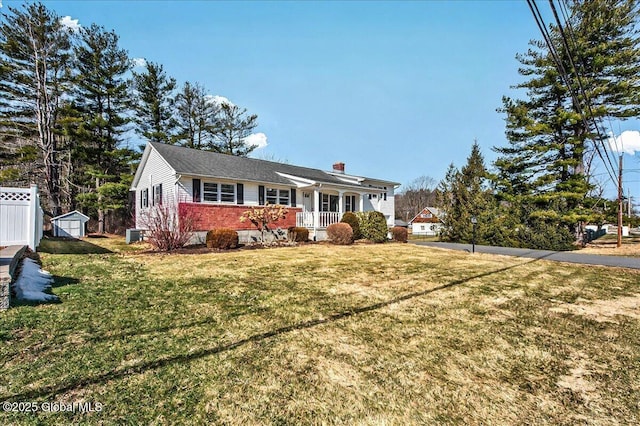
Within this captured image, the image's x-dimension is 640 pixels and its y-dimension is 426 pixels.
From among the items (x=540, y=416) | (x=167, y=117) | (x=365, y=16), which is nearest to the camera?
(x=540, y=416)

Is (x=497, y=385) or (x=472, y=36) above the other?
(x=472, y=36)

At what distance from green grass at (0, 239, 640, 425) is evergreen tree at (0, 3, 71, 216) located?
21.1 meters

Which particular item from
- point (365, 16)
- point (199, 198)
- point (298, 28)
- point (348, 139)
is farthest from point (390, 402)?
point (348, 139)

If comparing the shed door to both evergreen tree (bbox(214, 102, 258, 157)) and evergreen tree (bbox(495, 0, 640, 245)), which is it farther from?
evergreen tree (bbox(495, 0, 640, 245))

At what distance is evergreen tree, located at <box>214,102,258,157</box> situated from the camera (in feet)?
102

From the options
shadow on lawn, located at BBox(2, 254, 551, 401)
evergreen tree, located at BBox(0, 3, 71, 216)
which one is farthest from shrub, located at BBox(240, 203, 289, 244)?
evergreen tree, located at BBox(0, 3, 71, 216)

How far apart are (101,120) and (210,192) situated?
14965mm

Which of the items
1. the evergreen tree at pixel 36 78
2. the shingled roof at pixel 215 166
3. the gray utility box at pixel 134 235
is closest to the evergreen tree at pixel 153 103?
the evergreen tree at pixel 36 78

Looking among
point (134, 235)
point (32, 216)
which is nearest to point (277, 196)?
point (134, 235)

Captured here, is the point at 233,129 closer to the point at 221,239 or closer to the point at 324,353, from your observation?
the point at 221,239

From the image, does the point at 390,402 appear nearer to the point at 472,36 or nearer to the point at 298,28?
the point at 472,36

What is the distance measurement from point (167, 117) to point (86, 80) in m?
6.41

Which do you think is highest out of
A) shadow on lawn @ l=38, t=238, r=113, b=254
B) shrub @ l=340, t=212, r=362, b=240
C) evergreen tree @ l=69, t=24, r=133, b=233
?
evergreen tree @ l=69, t=24, r=133, b=233

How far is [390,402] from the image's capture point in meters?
2.42
